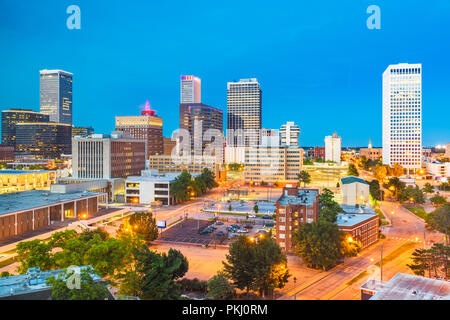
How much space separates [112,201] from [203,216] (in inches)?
1213

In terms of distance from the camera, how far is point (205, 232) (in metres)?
53.4

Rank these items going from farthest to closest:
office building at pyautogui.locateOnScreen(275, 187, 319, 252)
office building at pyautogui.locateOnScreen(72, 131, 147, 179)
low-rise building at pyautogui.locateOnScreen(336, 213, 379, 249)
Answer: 1. office building at pyautogui.locateOnScreen(72, 131, 147, 179)
2. office building at pyautogui.locateOnScreen(275, 187, 319, 252)
3. low-rise building at pyautogui.locateOnScreen(336, 213, 379, 249)

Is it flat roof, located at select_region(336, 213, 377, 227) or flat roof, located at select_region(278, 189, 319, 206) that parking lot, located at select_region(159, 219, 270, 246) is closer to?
flat roof, located at select_region(278, 189, 319, 206)

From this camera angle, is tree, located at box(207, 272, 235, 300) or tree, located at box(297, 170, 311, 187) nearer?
tree, located at box(207, 272, 235, 300)

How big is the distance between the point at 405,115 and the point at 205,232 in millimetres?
119891

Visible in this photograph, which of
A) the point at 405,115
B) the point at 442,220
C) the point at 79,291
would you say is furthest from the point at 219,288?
the point at 405,115

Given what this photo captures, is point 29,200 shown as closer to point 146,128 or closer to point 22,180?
point 22,180

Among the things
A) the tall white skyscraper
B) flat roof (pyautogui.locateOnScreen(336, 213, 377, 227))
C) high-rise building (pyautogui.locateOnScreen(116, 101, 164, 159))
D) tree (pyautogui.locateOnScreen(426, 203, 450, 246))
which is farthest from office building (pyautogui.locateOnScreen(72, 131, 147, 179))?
the tall white skyscraper

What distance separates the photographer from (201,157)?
403 feet

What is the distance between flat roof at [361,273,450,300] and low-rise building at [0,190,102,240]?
43414 millimetres

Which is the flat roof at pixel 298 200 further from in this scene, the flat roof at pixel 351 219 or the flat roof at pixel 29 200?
the flat roof at pixel 29 200

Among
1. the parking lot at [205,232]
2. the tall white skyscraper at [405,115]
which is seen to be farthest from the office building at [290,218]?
the tall white skyscraper at [405,115]

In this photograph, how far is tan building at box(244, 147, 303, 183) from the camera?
381 feet

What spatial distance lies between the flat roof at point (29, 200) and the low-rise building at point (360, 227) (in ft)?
145
